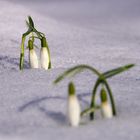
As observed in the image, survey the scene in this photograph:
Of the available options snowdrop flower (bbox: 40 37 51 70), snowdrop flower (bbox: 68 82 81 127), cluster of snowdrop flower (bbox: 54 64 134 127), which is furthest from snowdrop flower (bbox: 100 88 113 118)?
snowdrop flower (bbox: 40 37 51 70)

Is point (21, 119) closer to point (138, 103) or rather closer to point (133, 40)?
point (138, 103)

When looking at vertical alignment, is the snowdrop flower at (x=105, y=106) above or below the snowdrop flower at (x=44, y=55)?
below

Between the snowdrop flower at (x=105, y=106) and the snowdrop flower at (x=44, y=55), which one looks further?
the snowdrop flower at (x=44, y=55)

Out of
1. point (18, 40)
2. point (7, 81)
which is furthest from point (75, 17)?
point (7, 81)

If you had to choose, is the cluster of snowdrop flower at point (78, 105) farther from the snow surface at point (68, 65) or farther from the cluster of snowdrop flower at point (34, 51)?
→ the cluster of snowdrop flower at point (34, 51)

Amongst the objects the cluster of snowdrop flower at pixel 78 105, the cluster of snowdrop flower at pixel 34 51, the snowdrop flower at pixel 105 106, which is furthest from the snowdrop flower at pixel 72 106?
the cluster of snowdrop flower at pixel 34 51

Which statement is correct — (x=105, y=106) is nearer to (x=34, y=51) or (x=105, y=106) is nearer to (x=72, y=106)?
(x=72, y=106)

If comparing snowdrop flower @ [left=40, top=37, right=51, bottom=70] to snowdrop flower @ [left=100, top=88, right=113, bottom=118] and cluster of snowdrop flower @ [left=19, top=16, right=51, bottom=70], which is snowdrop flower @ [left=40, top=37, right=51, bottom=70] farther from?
snowdrop flower @ [left=100, top=88, right=113, bottom=118]
